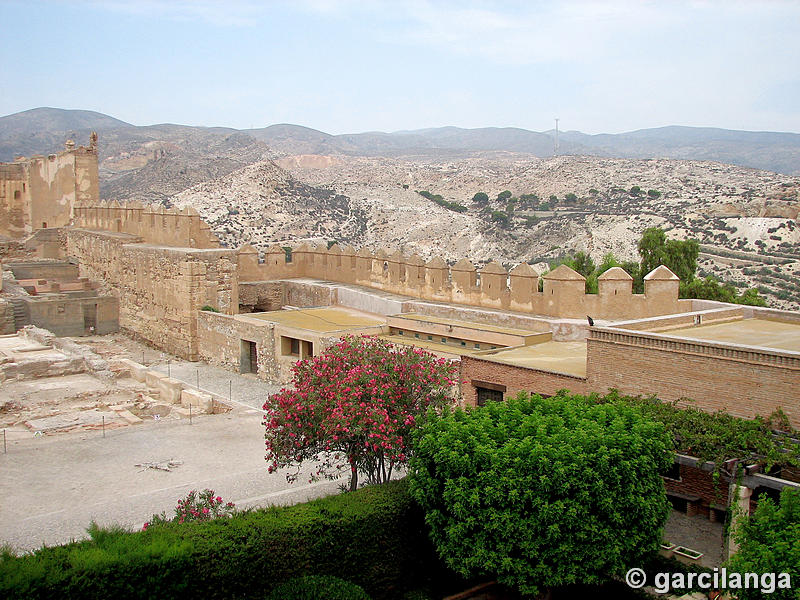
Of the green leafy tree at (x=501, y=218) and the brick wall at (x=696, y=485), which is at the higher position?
the green leafy tree at (x=501, y=218)

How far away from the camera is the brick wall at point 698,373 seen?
10.2 meters

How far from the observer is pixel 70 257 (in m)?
32.8

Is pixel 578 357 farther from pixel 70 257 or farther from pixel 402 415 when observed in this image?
pixel 70 257

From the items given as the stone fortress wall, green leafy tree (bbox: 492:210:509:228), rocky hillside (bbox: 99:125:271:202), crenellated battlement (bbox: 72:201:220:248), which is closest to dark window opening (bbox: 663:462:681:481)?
crenellated battlement (bbox: 72:201:220:248)

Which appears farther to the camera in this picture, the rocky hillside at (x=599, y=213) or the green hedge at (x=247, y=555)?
the rocky hillside at (x=599, y=213)

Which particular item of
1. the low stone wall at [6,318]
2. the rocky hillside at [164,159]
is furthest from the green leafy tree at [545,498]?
the rocky hillside at [164,159]

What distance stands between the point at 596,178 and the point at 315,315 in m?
55.9

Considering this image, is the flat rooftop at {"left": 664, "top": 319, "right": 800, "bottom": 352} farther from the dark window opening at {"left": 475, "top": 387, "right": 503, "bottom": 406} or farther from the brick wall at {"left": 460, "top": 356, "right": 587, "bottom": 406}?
the dark window opening at {"left": 475, "top": 387, "right": 503, "bottom": 406}

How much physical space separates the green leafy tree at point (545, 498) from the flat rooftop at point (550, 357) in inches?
139

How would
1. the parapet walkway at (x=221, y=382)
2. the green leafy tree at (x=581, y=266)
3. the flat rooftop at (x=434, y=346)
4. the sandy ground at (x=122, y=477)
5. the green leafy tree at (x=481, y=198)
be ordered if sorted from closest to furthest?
the sandy ground at (x=122, y=477)
the flat rooftop at (x=434, y=346)
the parapet walkway at (x=221, y=382)
the green leafy tree at (x=581, y=266)
the green leafy tree at (x=481, y=198)

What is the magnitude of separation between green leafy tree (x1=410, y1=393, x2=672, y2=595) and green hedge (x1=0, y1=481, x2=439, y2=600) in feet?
2.23

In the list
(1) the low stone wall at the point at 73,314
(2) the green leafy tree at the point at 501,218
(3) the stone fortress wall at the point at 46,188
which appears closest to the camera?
(1) the low stone wall at the point at 73,314

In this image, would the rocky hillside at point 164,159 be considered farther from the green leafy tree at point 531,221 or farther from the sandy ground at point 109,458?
the sandy ground at point 109,458

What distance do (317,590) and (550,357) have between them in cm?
725
